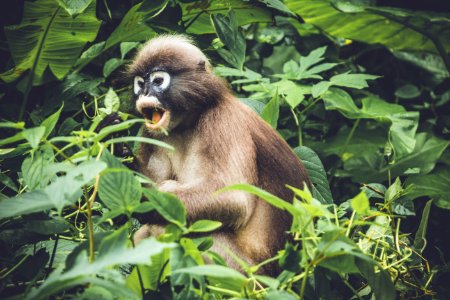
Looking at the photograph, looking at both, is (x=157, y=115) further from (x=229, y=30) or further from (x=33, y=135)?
(x=33, y=135)

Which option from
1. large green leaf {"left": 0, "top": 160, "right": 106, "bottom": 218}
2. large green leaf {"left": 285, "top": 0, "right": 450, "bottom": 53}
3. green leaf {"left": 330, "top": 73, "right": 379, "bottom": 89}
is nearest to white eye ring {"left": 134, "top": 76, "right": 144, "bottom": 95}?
green leaf {"left": 330, "top": 73, "right": 379, "bottom": 89}

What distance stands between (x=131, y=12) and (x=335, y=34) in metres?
2.54

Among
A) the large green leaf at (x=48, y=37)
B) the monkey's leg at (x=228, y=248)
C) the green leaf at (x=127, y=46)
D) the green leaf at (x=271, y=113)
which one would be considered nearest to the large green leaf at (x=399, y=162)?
the green leaf at (x=271, y=113)

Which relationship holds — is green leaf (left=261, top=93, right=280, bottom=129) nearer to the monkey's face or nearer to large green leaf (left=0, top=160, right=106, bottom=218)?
the monkey's face

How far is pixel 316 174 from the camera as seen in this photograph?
4258 mm

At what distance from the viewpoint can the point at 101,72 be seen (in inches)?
196

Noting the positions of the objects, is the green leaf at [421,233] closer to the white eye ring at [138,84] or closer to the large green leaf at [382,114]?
the large green leaf at [382,114]

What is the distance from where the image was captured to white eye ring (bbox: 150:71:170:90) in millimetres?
3990

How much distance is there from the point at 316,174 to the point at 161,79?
1262mm

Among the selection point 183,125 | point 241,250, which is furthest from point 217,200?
point 183,125

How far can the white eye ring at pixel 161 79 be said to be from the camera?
3.99 m

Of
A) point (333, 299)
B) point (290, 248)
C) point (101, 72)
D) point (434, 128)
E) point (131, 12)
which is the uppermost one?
point (131, 12)

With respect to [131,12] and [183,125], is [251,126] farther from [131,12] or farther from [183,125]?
[131,12]

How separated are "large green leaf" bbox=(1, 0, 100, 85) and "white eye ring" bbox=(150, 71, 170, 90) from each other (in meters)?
0.68
